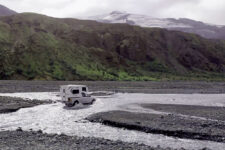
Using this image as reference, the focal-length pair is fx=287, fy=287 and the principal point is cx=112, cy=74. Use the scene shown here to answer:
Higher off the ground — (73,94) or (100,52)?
(100,52)

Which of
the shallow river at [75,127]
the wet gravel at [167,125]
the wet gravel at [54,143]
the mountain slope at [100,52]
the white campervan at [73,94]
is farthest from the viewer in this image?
the mountain slope at [100,52]

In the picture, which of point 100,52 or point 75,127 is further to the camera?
point 100,52

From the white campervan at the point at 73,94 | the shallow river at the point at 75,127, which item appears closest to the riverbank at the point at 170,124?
the shallow river at the point at 75,127

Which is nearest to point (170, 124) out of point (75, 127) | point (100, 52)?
point (75, 127)

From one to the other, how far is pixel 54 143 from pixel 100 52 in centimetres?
11072

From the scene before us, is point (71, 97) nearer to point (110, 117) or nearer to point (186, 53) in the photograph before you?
point (110, 117)

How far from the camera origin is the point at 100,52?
124562 mm

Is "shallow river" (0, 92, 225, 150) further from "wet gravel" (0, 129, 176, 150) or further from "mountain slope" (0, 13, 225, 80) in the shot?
"mountain slope" (0, 13, 225, 80)

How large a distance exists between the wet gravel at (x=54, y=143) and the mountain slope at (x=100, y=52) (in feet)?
231

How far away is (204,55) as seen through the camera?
155125 mm

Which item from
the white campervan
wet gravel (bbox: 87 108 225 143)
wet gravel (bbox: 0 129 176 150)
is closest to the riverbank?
wet gravel (bbox: 87 108 225 143)

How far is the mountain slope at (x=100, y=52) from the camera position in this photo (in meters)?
90.9

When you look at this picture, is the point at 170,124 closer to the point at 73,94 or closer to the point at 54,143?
the point at 54,143

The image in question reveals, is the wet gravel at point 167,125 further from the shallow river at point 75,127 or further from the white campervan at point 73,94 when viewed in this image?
the white campervan at point 73,94
